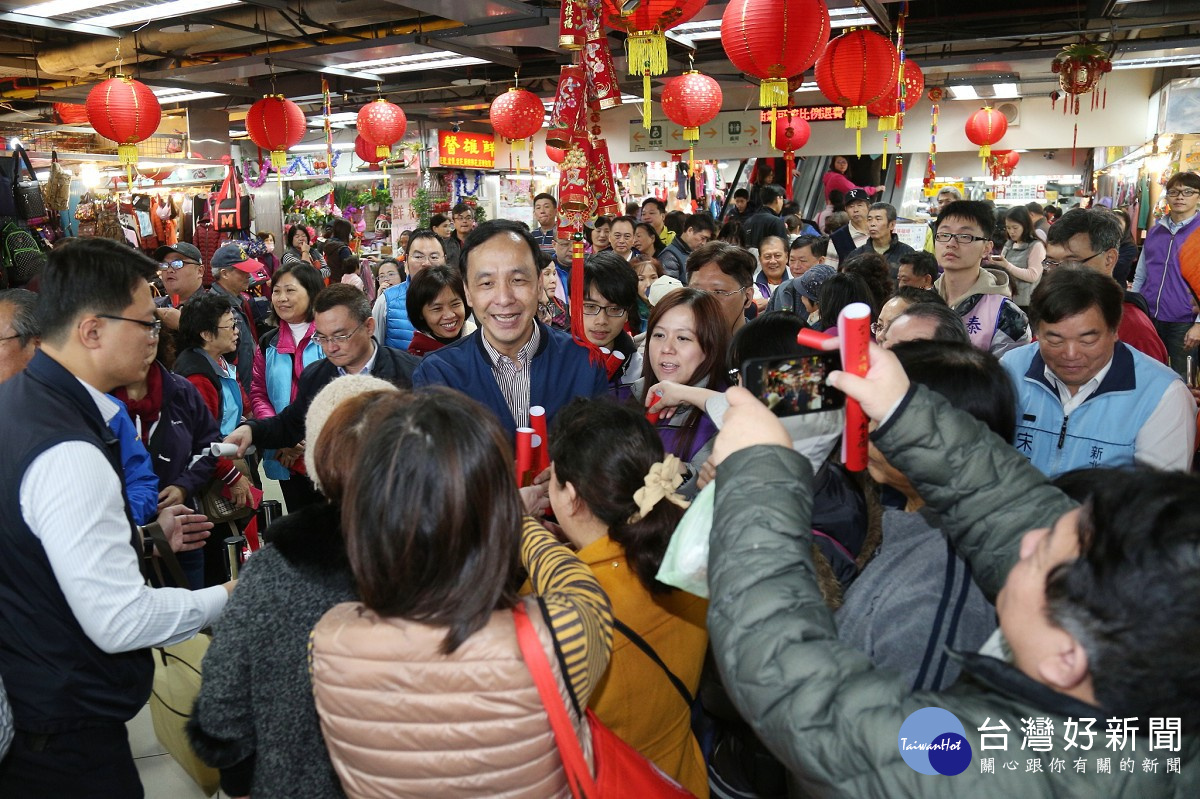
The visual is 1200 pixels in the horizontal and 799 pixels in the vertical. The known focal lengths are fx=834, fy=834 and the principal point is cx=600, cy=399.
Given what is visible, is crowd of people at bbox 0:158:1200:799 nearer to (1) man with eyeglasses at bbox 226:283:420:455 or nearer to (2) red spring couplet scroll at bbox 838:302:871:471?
(2) red spring couplet scroll at bbox 838:302:871:471

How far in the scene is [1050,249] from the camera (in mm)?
4289

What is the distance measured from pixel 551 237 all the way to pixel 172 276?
3.23 m

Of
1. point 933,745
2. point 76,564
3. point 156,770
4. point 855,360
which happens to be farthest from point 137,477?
point 933,745

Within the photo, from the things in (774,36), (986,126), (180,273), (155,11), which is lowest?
(180,273)

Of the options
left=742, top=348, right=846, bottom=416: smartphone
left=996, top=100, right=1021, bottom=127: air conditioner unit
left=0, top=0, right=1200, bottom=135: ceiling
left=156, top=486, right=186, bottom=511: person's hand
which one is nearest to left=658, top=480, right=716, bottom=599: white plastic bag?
left=742, top=348, right=846, bottom=416: smartphone

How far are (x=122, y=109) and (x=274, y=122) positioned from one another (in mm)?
1564

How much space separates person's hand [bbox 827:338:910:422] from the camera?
1.11m

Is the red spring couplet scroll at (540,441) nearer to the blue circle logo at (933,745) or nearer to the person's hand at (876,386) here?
the person's hand at (876,386)

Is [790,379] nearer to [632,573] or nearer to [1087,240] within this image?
[632,573]

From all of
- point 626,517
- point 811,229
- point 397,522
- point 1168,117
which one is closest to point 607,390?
point 626,517

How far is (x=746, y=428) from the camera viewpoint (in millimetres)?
1074

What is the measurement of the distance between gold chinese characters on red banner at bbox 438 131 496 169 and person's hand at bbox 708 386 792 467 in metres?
13.5

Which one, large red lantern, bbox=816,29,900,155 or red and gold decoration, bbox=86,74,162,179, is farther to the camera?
red and gold decoration, bbox=86,74,162,179

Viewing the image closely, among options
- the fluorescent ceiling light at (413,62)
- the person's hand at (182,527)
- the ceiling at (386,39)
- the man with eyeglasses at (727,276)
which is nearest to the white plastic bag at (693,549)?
the person's hand at (182,527)
